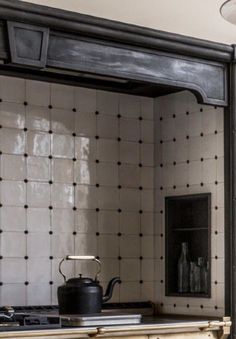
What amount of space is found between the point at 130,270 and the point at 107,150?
0.74m

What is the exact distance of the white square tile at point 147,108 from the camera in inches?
192

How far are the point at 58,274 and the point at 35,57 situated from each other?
54.0 inches

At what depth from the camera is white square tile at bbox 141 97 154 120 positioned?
489cm

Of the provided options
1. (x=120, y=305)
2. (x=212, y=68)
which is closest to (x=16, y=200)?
(x=120, y=305)

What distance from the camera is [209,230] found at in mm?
4430

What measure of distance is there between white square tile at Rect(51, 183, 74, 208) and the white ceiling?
1.10 metres

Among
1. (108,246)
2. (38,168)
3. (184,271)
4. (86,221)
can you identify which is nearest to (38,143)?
(38,168)

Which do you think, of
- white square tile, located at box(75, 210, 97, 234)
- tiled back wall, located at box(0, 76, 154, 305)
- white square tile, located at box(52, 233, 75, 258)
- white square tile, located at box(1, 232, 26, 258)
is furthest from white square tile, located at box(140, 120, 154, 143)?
white square tile, located at box(1, 232, 26, 258)

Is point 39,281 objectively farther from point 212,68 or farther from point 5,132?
point 212,68

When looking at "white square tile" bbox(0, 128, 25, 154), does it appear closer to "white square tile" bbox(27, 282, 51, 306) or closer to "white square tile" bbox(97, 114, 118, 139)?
"white square tile" bbox(97, 114, 118, 139)

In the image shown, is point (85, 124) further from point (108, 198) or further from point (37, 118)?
point (108, 198)

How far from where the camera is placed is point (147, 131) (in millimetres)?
4879

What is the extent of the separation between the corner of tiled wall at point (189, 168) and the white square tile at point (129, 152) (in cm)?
13

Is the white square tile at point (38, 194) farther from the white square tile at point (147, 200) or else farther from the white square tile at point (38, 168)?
the white square tile at point (147, 200)
